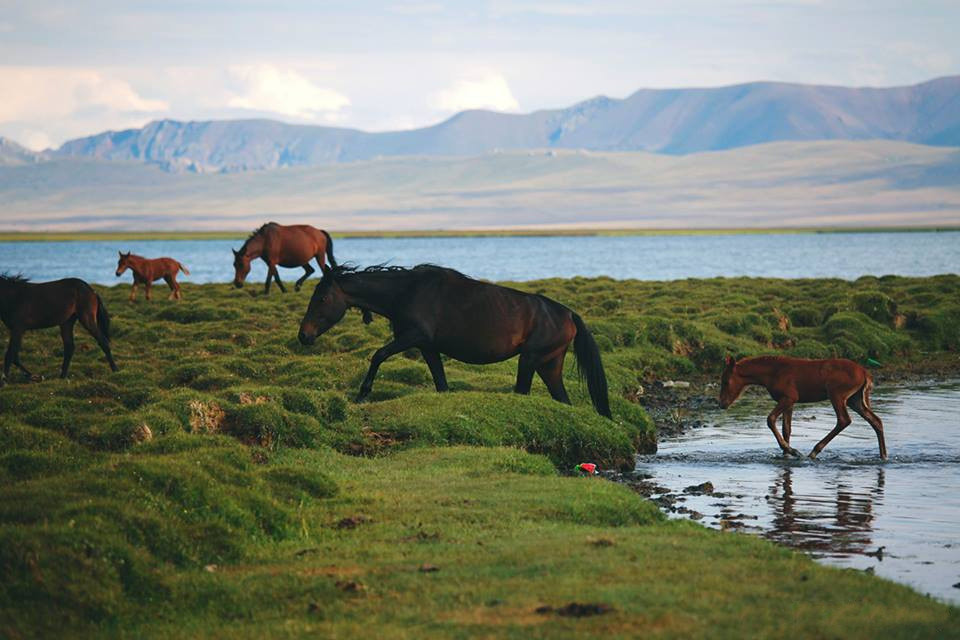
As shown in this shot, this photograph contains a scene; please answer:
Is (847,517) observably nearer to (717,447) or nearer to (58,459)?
(717,447)

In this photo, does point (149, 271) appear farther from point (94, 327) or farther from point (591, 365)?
point (591, 365)

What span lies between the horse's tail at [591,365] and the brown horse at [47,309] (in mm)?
10452

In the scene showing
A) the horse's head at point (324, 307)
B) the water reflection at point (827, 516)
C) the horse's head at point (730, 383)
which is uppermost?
the horse's head at point (324, 307)

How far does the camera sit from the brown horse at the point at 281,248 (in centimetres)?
4412

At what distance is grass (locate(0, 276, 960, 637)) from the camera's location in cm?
976

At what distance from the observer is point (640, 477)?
1930 cm

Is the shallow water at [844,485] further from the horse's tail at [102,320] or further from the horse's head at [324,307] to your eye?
the horse's tail at [102,320]

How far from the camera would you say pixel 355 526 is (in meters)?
13.0

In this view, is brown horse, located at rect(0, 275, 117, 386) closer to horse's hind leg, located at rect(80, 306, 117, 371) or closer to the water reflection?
horse's hind leg, located at rect(80, 306, 117, 371)

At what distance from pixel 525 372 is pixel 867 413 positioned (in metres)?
6.15

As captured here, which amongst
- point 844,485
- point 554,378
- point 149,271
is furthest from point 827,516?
point 149,271

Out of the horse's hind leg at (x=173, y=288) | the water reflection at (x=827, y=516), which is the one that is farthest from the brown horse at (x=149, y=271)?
the water reflection at (x=827, y=516)

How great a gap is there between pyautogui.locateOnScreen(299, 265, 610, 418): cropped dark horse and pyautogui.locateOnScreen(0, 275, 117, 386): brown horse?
7049mm

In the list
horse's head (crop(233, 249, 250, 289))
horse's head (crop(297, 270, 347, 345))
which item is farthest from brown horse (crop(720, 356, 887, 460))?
horse's head (crop(233, 249, 250, 289))
